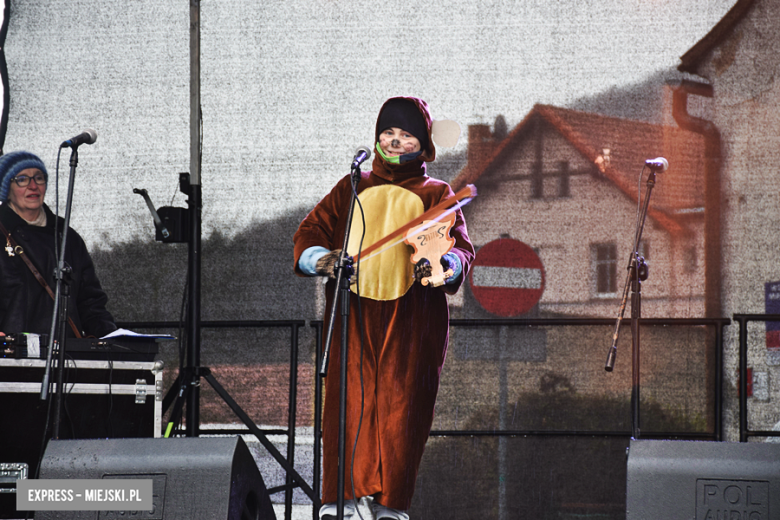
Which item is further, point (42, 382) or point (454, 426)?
point (454, 426)

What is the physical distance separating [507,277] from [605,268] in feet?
1.45

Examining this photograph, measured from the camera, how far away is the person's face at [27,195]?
3.19m

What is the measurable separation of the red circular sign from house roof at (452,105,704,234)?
449mm

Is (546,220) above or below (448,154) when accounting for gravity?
below

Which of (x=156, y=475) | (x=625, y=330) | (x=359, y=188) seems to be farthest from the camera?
(x=625, y=330)

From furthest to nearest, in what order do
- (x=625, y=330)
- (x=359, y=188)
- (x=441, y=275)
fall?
1. (x=625, y=330)
2. (x=359, y=188)
3. (x=441, y=275)

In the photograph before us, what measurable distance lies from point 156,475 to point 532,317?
201 centimetres

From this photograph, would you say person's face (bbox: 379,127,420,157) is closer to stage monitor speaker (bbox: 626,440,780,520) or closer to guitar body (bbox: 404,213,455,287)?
guitar body (bbox: 404,213,455,287)

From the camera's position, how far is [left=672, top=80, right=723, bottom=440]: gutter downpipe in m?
3.33

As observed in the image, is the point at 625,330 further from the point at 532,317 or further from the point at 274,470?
the point at 274,470

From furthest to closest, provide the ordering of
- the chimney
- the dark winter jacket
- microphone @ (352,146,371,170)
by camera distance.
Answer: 1. the chimney
2. the dark winter jacket
3. microphone @ (352,146,371,170)

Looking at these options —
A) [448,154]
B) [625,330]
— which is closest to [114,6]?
[448,154]

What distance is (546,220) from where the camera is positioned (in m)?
3.42

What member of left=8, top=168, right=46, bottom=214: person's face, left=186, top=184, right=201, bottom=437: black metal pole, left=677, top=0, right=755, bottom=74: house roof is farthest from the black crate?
left=677, top=0, right=755, bottom=74: house roof
